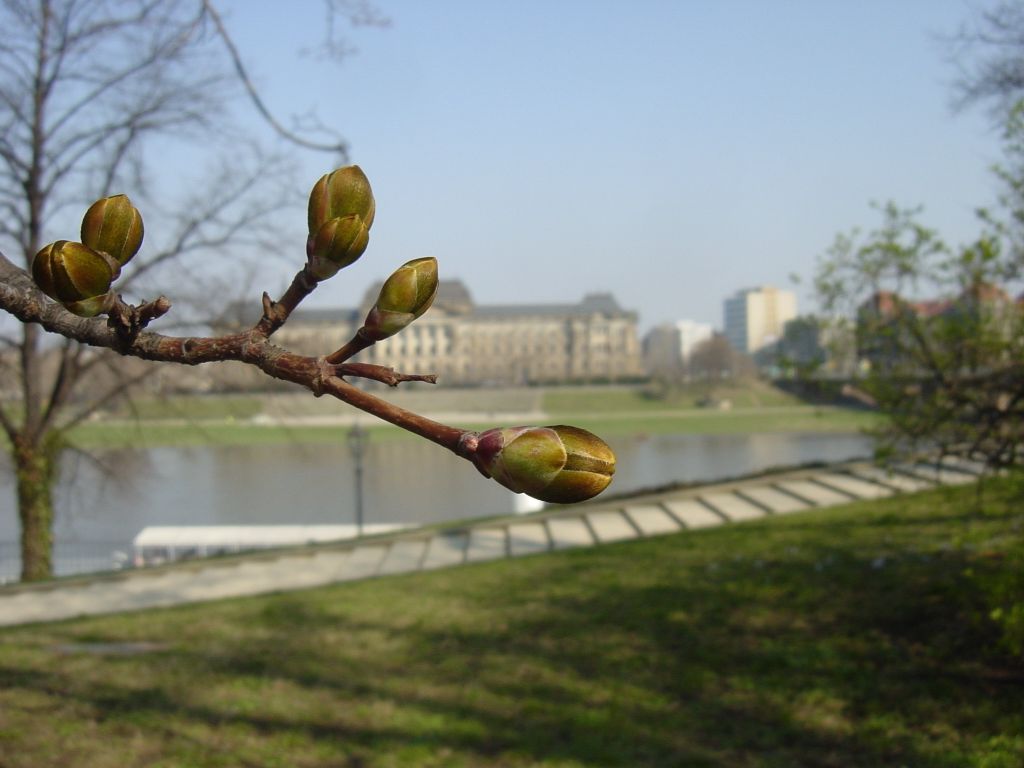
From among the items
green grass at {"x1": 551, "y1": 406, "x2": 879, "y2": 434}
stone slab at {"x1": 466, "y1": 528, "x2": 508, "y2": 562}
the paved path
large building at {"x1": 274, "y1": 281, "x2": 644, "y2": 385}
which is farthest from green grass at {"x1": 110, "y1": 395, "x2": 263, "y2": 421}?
green grass at {"x1": 551, "y1": 406, "x2": 879, "y2": 434}

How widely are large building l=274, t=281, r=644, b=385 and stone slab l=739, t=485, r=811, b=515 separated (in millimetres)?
6769

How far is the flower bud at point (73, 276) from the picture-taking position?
0.75 meters

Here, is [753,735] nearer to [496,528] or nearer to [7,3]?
[496,528]

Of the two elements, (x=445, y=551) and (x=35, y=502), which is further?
(x=35, y=502)

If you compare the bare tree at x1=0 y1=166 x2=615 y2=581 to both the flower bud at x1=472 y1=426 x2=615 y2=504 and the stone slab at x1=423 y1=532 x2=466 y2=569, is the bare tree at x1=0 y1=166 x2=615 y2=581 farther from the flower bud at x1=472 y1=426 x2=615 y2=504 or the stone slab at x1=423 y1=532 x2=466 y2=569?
the stone slab at x1=423 y1=532 x2=466 y2=569

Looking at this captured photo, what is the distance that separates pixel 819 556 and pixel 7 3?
34.2 feet

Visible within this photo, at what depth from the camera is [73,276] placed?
75cm

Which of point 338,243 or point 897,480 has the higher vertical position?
point 338,243

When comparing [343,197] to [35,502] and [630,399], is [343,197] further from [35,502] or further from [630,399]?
[630,399]

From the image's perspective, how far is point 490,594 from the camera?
8086 millimetres

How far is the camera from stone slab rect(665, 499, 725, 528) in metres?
10.9

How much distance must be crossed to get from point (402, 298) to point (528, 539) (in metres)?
10.7

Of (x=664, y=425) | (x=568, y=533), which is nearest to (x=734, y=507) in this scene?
(x=568, y=533)

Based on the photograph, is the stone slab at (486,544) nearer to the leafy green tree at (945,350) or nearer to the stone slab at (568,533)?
the stone slab at (568,533)
